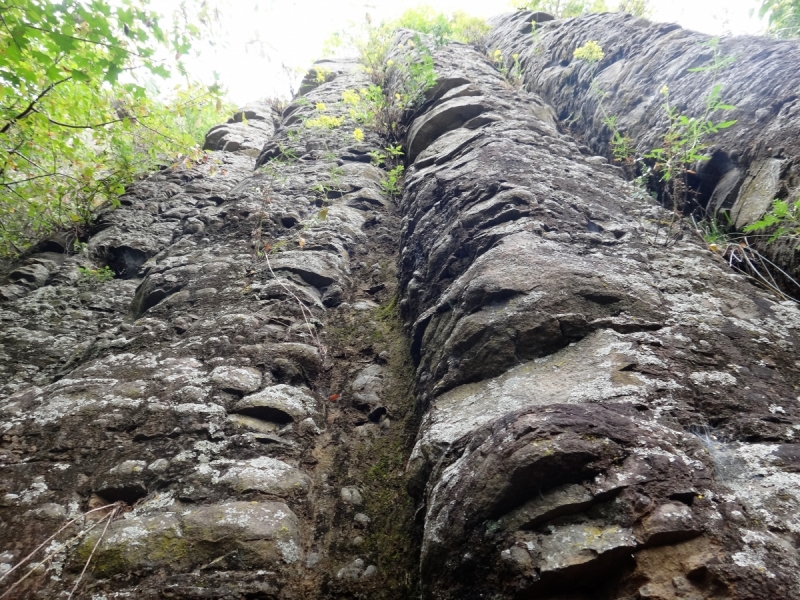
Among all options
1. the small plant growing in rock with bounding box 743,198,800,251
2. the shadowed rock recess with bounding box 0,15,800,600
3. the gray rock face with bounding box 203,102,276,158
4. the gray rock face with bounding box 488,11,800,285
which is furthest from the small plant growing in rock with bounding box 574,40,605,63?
the gray rock face with bounding box 203,102,276,158

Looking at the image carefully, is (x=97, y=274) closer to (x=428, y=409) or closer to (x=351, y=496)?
(x=351, y=496)

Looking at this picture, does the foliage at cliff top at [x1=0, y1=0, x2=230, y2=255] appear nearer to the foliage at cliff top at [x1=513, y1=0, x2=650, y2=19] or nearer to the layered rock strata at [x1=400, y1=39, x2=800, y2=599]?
the layered rock strata at [x1=400, y1=39, x2=800, y2=599]

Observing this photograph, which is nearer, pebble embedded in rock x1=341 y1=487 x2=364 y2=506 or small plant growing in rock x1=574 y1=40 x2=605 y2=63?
pebble embedded in rock x1=341 y1=487 x2=364 y2=506

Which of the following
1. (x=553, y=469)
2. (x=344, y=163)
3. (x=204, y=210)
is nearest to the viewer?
(x=553, y=469)

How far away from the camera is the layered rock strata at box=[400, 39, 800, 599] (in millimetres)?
1361

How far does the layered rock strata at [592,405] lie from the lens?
1361 mm

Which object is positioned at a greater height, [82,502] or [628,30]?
[628,30]

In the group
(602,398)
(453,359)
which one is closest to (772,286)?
(602,398)

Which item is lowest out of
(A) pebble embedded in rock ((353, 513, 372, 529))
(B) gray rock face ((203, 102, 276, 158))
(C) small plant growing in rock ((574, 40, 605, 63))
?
(A) pebble embedded in rock ((353, 513, 372, 529))

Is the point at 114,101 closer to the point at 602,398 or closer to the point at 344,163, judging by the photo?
the point at 344,163

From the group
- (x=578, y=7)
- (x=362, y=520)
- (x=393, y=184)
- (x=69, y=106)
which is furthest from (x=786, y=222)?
(x=578, y=7)

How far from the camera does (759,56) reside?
131 inches

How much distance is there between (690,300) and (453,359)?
126cm

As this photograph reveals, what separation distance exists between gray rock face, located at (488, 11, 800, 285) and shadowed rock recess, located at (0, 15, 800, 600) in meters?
0.23
